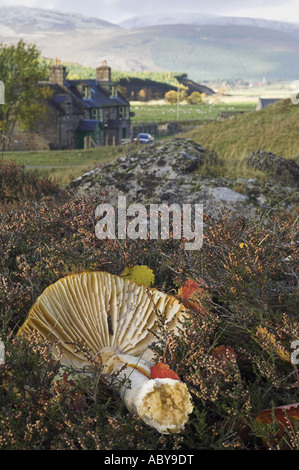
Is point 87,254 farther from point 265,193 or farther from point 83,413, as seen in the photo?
point 265,193

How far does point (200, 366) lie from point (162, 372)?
16 centimetres

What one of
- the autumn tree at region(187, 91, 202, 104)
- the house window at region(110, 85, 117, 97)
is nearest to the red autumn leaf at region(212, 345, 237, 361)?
the house window at region(110, 85, 117, 97)

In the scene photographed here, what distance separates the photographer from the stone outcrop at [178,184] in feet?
25.4

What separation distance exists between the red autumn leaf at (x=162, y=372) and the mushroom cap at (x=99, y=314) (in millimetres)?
161

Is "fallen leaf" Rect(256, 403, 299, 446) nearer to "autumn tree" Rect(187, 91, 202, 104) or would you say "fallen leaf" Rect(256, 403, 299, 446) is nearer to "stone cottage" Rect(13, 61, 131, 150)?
"stone cottage" Rect(13, 61, 131, 150)

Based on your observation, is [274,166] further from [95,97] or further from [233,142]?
[95,97]

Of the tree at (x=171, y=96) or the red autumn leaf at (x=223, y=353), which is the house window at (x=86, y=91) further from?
the tree at (x=171, y=96)

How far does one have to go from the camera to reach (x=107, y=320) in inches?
92.0

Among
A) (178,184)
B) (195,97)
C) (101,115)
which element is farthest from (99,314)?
(195,97)

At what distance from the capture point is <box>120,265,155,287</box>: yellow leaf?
2.60 metres

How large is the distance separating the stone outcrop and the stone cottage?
41503 mm

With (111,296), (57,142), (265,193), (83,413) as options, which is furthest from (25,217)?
(57,142)
